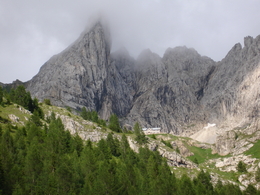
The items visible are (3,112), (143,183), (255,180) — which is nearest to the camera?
(143,183)

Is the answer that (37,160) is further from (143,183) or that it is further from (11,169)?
(143,183)

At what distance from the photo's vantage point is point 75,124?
360ft

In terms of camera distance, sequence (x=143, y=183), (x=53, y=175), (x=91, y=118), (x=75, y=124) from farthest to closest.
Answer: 1. (x=91, y=118)
2. (x=75, y=124)
3. (x=143, y=183)
4. (x=53, y=175)

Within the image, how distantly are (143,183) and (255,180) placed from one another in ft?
192

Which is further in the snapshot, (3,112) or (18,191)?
(3,112)

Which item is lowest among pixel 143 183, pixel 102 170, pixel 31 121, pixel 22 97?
pixel 143 183

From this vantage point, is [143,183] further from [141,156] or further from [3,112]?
[3,112]

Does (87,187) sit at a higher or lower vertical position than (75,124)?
lower

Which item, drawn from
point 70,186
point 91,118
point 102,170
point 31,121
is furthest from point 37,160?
point 91,118

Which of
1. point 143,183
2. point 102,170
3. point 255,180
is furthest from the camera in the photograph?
point 255,180

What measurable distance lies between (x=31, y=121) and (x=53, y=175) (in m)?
47.8

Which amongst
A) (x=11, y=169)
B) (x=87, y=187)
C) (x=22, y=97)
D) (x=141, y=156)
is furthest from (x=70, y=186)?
(x=22, y=97)

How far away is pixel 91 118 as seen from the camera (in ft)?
474

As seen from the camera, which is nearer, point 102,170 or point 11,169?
point 11,169
